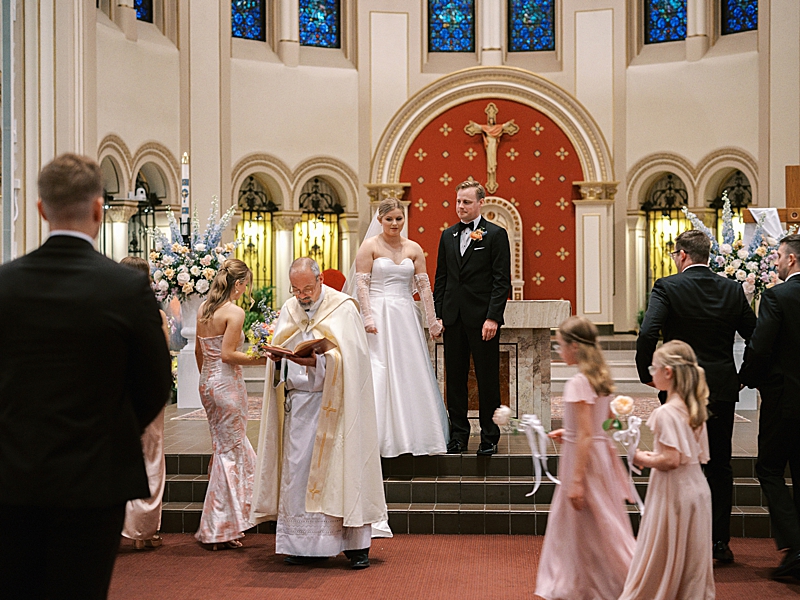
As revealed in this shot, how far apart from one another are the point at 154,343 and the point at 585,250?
13.2 m

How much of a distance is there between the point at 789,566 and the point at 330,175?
38.5 feet

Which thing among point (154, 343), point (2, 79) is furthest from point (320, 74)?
point (154, 343)

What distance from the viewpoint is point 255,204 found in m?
15.7

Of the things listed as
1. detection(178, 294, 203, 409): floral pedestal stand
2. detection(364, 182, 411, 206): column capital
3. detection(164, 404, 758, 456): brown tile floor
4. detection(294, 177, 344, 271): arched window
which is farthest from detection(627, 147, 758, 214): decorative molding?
detection(178, 294, 203, 409): floral pedestal stand

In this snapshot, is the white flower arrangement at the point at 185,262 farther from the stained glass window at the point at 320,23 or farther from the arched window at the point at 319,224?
the stained glass window at the point at 320,23

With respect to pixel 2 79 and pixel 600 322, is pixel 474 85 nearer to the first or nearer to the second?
pixel 600 322

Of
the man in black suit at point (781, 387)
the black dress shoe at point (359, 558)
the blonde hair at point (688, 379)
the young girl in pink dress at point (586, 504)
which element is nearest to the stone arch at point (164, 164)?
the black dress shoe at point (359, 558)

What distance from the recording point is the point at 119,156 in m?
12.9

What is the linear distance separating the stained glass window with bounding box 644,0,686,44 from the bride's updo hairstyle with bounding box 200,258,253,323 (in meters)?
11.8

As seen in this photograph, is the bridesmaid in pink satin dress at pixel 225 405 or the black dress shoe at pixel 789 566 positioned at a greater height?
the bridesmaid in pink satin dress at pixel 225 405

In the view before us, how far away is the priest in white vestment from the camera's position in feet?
16.6

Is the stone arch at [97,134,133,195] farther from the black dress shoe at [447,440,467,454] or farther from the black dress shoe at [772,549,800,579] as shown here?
the black dress shoe at [772,549,800,579]

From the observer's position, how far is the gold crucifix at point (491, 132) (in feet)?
49.5

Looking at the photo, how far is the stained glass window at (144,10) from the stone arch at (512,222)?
5999mm
